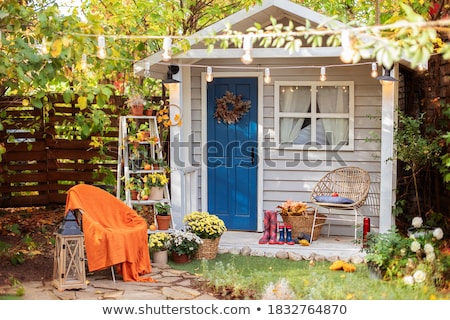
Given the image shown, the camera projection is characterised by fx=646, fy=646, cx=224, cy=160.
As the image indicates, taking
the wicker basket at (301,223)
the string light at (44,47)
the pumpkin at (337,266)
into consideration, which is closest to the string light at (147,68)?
the string light at (44,47)

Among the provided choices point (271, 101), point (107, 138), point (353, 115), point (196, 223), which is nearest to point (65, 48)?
point (196, 223)

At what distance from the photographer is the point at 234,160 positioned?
8.71 meters

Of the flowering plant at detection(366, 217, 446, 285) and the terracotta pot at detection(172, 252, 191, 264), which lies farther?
the terracotta pot at detection(172, 252, 191, 264)

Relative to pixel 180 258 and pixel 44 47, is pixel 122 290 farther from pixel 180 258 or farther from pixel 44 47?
pixel 44 47

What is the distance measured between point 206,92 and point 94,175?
2.58 m

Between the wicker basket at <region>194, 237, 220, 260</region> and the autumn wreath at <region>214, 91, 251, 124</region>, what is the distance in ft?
6.02

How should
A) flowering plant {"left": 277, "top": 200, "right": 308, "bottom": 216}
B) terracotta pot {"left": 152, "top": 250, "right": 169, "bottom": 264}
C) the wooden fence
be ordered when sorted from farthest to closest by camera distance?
the wooden fence
flowering plant {"left": 277, "top": 200, "right": 308, "bottom": 216}
terracotta pot {"left": 152, "top": 250, "right": 169, "bottom": 264}

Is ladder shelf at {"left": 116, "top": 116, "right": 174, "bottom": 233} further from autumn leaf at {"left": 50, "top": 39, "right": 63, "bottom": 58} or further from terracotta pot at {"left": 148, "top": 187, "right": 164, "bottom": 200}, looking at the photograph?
autumn leaf at {"left": 50, "top": 39, "right": 63, "bottom": 58}

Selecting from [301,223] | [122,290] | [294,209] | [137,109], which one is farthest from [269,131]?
[122,290]

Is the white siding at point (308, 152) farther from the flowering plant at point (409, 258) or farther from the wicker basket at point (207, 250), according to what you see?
the flowering plant at point (409, 258)

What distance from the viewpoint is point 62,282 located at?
6062mm

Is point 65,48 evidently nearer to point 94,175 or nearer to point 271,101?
point 271,101

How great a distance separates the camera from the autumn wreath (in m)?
8.59

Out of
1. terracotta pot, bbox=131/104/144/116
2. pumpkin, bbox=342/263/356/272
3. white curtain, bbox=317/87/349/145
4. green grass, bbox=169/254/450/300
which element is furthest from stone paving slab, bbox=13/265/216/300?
white curtain, bbox=317/87/349/145
